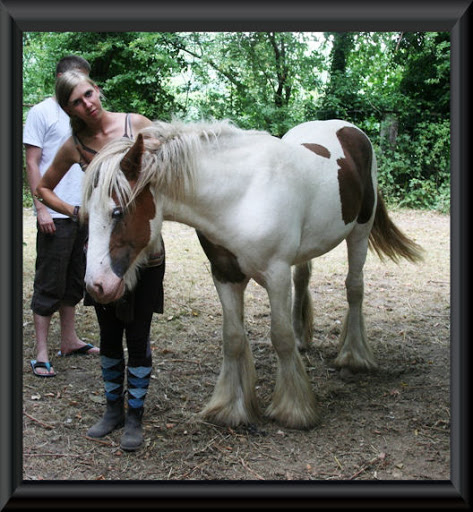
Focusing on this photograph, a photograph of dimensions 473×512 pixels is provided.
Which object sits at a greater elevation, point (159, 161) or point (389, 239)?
point (159, 161)

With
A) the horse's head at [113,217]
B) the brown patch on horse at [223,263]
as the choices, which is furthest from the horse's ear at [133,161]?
the brown patch on horse at [223,263]

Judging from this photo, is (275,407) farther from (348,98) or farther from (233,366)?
(348,98)

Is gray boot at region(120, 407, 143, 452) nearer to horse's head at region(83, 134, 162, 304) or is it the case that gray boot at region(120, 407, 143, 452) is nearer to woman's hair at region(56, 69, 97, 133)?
horse's head at region(83, 134, 162, 304)

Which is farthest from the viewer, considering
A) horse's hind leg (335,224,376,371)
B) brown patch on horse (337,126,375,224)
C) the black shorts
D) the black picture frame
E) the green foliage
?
the green foliage

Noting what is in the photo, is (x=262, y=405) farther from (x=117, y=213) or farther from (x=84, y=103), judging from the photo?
(x=84, y=103)

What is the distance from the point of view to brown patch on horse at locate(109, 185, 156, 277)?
7.77 feet

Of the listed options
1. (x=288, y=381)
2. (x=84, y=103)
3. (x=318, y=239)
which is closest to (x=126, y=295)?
(x=84, y=103)

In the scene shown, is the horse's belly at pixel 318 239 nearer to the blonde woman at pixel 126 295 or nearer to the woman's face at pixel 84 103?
the blonde woman at pixel 126 295

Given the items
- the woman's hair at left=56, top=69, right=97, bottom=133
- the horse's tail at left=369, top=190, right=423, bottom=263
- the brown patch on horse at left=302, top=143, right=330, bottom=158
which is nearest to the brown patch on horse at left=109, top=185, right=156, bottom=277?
the woman's hair at left=56, top=69, right=97, bottom=133

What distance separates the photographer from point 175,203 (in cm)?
264

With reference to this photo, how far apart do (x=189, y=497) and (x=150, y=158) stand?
1.45 metres

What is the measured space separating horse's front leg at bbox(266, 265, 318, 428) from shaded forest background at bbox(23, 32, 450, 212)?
21.7ft

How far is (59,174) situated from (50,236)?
0.97 metres

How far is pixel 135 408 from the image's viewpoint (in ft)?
9.44
